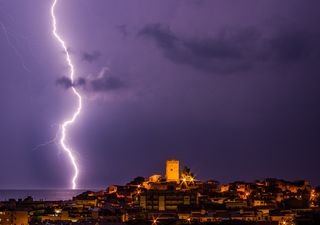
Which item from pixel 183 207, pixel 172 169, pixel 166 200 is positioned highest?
pixel 172 169

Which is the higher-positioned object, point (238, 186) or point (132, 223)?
point (238, 186)

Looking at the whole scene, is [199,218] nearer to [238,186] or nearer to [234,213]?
[234,213]

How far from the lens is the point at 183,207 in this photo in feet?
159

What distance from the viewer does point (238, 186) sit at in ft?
235

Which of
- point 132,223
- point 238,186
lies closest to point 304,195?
point 238,186

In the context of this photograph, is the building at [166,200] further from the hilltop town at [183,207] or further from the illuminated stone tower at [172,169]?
the illuminated stone tower at [172,169]

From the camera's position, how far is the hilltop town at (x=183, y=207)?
4347cm

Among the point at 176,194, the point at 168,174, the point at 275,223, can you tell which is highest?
the point at 168,174

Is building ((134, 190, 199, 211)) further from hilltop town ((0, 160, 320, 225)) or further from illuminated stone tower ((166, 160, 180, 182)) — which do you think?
illuminated stone tower ((166, 160, 180, 182))

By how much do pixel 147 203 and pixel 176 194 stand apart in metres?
2.64

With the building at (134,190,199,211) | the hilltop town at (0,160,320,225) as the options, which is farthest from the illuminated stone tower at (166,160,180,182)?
the building at (134,190,199,211)

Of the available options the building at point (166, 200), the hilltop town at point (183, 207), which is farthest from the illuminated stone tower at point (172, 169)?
the building at point (166, 200)

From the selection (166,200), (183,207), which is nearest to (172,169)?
(166,200)

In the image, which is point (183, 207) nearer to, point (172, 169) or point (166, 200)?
point (166, 200)
